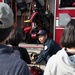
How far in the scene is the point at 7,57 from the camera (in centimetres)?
133

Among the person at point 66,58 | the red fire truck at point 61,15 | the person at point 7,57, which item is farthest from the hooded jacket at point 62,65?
the red fire truck at point 61,15

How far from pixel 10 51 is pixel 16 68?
129 millimetres

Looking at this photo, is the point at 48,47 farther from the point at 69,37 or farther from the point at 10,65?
the point at 10,65

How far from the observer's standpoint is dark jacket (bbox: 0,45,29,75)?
128cm

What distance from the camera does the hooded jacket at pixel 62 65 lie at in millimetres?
1811

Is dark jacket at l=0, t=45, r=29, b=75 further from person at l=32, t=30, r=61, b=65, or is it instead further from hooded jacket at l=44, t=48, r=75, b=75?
person at l=32, t=30, r=61, b=65

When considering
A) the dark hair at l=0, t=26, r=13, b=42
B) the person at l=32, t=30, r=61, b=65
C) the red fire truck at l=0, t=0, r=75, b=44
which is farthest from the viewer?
the red fire truck at l=0, t=0, r=75, b=44

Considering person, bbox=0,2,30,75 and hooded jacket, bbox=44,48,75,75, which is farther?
hooded jacket, bbox=44,48,75,75

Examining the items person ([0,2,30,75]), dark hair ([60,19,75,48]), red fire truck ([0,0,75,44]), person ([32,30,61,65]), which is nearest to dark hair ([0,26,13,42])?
person ([0,2,30,75])

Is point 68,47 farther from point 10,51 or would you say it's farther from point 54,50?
point 54,50

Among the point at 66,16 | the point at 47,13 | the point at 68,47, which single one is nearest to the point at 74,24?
the point at 68,47

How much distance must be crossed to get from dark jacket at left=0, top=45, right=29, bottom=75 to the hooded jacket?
544 millimetres

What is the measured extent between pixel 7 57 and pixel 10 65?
5 centimetres

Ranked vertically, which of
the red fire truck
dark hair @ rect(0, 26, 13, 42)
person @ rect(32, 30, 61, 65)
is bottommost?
person @ rect(32, 30, 61, 65)
